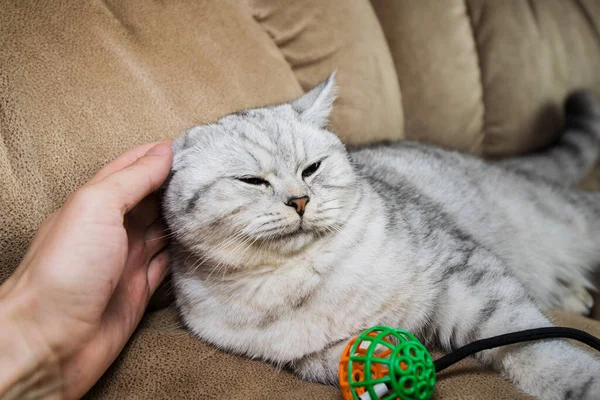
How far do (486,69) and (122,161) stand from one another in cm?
182

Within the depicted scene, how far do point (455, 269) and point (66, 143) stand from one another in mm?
933

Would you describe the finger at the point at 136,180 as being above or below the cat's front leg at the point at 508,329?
above

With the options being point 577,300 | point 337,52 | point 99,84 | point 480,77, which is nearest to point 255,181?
point 99,84

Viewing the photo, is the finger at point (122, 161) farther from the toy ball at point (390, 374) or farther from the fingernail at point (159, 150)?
the toy ball at point (390, 374)

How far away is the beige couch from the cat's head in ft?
0.73

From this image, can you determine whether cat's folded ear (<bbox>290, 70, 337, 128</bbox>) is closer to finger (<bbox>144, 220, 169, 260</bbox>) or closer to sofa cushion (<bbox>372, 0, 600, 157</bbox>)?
finger (<bbox>144, 220, 169, 260</bbox>)


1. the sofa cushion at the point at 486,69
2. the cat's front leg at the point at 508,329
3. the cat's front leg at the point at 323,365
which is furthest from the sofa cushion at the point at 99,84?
the cat's front leg at the point at 508,329

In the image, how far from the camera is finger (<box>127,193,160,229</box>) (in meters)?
1.19

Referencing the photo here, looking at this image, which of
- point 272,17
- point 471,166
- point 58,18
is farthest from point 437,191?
point 58,18

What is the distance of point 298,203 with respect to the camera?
3.38 ft

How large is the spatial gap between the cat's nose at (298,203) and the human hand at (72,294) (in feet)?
0.96

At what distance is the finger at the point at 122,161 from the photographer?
1.08 m

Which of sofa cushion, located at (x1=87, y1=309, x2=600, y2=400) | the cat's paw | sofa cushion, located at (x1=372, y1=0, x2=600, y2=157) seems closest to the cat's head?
sofa cushion, located at (x1=87, y1=309, x2=600, y2=400)

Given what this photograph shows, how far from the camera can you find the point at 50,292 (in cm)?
86
